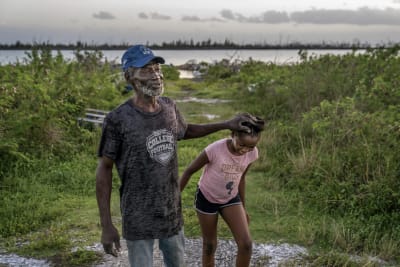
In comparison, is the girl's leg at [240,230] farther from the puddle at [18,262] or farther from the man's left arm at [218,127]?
the puddle at [18,262]

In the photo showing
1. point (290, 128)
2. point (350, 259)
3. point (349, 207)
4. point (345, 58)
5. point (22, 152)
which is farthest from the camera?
point (345, 58)

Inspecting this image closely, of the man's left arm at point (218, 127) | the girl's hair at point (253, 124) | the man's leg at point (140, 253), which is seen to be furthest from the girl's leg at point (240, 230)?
the man's leg at point (140, 253)

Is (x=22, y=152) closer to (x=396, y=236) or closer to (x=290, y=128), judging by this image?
(x=290, y=128)

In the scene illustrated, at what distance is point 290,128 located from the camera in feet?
27.9

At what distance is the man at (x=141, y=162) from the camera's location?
268cm

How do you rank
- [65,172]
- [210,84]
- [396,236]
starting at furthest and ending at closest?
1. [210,84]
2. [65,172]
3. [396,236]

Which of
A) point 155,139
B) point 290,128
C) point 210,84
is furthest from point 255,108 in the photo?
point 210,84

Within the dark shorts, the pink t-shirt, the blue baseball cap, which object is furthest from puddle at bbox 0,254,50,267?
the blue baseball cap

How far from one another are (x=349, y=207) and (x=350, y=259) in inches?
48.9

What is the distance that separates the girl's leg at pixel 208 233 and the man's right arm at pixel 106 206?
1.00m

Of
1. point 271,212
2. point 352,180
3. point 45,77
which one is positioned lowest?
point 271,212

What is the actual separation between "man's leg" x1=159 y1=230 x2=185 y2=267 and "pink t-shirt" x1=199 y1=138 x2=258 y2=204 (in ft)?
2.04

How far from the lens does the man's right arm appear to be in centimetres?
268

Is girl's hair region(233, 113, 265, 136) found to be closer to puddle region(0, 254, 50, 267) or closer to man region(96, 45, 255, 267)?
man region(96, 45, 255, 267)
